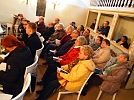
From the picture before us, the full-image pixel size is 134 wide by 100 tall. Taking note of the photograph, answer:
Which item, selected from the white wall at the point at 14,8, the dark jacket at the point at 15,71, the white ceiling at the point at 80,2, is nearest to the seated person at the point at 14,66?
the dark jacket at the point at 15,71

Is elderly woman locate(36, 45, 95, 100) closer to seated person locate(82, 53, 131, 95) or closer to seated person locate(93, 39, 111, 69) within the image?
seated person locate(82, 53, 131, 95)

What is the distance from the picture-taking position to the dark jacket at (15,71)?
131 cm

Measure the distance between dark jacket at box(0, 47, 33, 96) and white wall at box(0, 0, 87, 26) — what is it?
174 inches

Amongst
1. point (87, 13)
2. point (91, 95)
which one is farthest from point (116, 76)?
point (87, 13)

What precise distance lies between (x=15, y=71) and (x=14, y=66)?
5 cm

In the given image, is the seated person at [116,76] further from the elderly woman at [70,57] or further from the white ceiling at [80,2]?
the white ceiling at [80,2]

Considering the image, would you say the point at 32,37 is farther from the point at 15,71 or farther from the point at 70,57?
the point at 15,71

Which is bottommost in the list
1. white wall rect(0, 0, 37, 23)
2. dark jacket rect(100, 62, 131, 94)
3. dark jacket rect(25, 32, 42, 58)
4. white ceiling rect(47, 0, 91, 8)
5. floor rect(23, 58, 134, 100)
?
floor rect(23, 58, 134, 100)

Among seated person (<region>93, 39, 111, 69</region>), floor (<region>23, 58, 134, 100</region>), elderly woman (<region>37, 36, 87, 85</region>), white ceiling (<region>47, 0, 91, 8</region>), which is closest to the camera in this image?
floor (<region>23, 58, 134, 100</region>)

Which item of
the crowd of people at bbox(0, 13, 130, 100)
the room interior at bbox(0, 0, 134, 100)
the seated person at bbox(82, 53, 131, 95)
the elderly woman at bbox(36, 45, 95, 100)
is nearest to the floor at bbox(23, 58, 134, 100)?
the room interior at bbox(0, 0, 134, 100)

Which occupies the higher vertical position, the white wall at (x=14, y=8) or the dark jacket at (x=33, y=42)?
the white wall at (x=14, y=8)

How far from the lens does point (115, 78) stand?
1.83 m

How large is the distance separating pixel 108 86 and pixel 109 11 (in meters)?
3.05

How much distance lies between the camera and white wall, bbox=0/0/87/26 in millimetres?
5164
